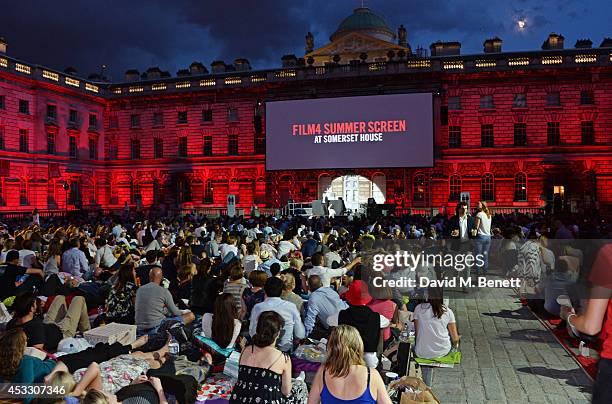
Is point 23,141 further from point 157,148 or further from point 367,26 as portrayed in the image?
point 367,26

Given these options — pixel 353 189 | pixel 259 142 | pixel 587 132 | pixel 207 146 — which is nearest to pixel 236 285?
pixel 353 189

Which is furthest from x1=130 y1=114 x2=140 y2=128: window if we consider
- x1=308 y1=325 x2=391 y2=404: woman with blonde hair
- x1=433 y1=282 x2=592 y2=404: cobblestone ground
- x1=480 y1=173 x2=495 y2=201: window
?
x1=308 y1=325 x2=391 y2=404: woman with blonde hair

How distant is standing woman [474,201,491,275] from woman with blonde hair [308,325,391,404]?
28.3 ft

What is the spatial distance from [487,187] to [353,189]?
32.5ft

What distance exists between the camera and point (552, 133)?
115 feet

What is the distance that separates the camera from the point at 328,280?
9.40 m

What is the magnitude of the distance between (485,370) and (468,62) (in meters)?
32.6

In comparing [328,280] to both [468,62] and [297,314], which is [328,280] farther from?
[468,62]

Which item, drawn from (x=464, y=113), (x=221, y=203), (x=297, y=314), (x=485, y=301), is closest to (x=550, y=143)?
(x=464, y=113)

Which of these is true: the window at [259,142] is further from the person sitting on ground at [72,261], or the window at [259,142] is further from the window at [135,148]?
the person sitting on ground at [72,261]

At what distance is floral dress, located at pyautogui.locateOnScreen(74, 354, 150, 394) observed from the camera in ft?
16.8

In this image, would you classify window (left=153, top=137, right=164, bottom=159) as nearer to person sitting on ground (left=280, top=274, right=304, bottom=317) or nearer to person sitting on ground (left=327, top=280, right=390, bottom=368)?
person sitting on ground (left=280, top=274, right=304, bottom=317)

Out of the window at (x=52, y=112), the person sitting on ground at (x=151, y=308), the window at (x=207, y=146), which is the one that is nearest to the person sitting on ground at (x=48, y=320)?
the person sitting on ground at (x=151, y=308)

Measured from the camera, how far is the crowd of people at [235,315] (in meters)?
4.50
